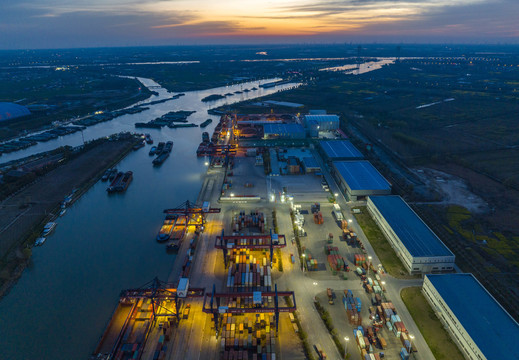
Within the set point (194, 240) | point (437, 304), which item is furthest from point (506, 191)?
point (194, 240)

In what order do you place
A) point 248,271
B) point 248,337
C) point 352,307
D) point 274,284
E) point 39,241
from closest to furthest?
point 248,337 < point 352,307 < point 274,284 < point 248,271 < point 39,241

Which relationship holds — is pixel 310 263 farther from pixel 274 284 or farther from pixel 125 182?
pixel 125 182

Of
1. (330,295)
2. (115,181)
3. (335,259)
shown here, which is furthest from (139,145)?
(330,295)

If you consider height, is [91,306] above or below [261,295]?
below

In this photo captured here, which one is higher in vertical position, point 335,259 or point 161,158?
point 161,158

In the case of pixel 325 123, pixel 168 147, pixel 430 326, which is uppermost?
pixel 325 123

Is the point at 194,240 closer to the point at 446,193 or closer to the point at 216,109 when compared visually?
the point at 446,193

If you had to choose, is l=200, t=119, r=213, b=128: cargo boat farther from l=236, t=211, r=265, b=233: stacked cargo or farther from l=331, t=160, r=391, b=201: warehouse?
l=236, t=211, r=265, b=233: stacked cargo
